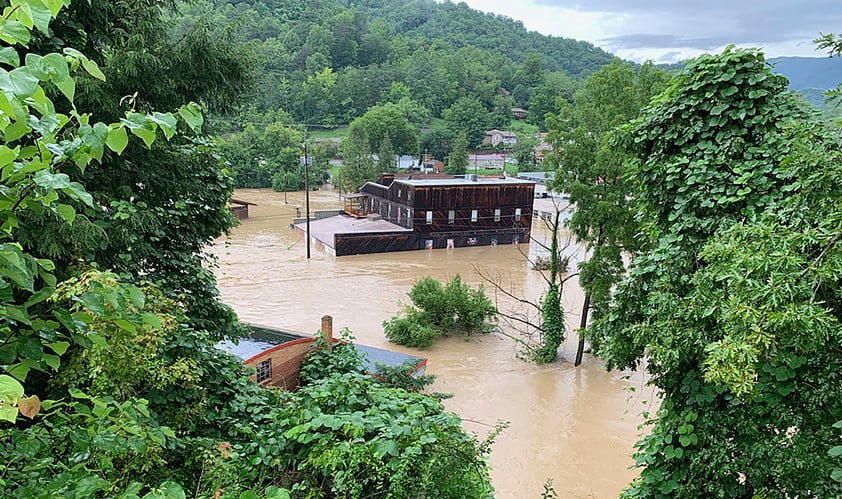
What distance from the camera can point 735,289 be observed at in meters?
3.57

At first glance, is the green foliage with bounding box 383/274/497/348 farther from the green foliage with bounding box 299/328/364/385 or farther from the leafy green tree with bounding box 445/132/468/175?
the leafy green tree with bounding box 445/132/468/175

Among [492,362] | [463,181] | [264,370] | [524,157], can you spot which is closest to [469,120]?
A: [524,157]

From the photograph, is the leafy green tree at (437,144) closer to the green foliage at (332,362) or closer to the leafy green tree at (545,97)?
the leafy green tree at (545,97)

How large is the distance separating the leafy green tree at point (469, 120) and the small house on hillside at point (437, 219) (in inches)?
1634

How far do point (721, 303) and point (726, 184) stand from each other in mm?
1828

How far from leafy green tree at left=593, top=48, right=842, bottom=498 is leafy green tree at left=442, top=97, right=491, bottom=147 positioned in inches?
2631

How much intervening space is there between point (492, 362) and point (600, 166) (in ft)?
20.4

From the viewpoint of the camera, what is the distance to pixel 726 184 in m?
5.13

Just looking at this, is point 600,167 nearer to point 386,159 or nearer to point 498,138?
point 386,159

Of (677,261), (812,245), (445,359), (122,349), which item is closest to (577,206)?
(445,359)

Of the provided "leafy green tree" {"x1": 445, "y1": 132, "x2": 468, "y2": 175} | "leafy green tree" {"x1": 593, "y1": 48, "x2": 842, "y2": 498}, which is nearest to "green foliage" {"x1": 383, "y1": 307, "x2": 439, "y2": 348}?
"leafy green tree" {"x1": 593, "y1": 48, "x2": 842, "y2": 498}

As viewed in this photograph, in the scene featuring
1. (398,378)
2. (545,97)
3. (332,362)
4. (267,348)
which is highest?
(545,97)

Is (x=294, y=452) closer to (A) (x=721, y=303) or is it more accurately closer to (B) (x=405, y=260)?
(A) (x=721, y=303)

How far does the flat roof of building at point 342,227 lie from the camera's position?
28641 mm
